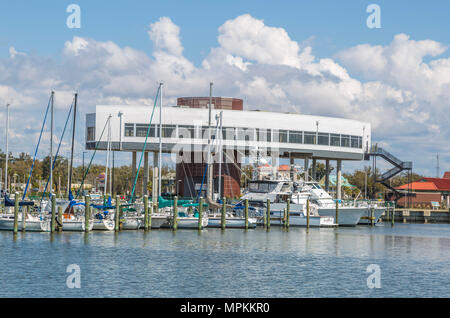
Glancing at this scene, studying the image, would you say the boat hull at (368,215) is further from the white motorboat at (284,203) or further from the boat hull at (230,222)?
the boat hull at (230,222)

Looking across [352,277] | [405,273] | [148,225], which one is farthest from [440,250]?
[148,225]

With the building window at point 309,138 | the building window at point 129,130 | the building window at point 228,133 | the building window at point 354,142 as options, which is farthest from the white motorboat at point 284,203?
the building window at point 354,142

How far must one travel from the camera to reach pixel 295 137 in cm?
10419

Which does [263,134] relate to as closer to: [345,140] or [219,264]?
[345,140]

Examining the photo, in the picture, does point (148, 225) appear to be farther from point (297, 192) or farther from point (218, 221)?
point (297, 192)

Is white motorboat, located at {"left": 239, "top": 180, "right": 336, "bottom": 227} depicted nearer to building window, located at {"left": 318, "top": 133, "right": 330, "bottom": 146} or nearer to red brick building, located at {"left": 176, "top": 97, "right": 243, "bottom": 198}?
red brick building, located at {"left": 176, "top": 97, "right": 243, "bottom": 198}

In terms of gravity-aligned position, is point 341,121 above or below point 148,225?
above

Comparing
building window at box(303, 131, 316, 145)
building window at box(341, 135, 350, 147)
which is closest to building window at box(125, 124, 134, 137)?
building window at box(303, 131, 316, 145)

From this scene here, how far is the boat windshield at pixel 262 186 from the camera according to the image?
261 feet

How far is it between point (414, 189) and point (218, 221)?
234 feet

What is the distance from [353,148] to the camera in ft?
363

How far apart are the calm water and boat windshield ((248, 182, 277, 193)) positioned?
34.2ft

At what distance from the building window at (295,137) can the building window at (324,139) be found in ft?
10.6

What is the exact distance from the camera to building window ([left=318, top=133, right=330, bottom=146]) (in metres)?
106
